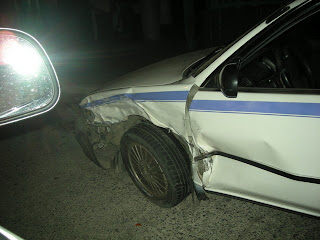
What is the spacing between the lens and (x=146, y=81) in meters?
2.32

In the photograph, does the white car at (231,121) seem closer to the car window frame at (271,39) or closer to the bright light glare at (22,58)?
the car window frame at (271,39)

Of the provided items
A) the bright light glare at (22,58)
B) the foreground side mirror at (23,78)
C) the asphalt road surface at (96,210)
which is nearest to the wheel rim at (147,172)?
the asphalt road surface at (96,210)

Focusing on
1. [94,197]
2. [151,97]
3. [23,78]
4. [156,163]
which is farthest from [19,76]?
[94,197]

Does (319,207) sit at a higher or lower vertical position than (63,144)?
higher

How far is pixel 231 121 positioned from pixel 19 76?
120cm

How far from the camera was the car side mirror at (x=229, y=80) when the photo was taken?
1.65 metres

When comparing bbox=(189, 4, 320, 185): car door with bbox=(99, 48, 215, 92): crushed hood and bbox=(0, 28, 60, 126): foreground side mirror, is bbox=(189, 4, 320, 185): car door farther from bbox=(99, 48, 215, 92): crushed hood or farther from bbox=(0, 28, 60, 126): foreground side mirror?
bbox=(0, 28, 60, 126): foreground side mirror

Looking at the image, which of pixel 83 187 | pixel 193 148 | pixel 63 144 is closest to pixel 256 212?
pixel 193 148

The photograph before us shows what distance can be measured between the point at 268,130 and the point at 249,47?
0.53m

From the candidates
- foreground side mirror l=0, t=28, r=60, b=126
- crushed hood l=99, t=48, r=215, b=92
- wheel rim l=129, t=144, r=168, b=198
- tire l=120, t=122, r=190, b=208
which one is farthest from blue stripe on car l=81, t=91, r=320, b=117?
foreground side mirror l=0, t=28, r=60, b=126

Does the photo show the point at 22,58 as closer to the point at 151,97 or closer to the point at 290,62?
the point at 151,97

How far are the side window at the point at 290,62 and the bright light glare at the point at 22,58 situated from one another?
147 cm

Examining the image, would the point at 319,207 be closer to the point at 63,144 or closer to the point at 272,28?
the point at 272,28

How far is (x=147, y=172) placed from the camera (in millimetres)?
2414
